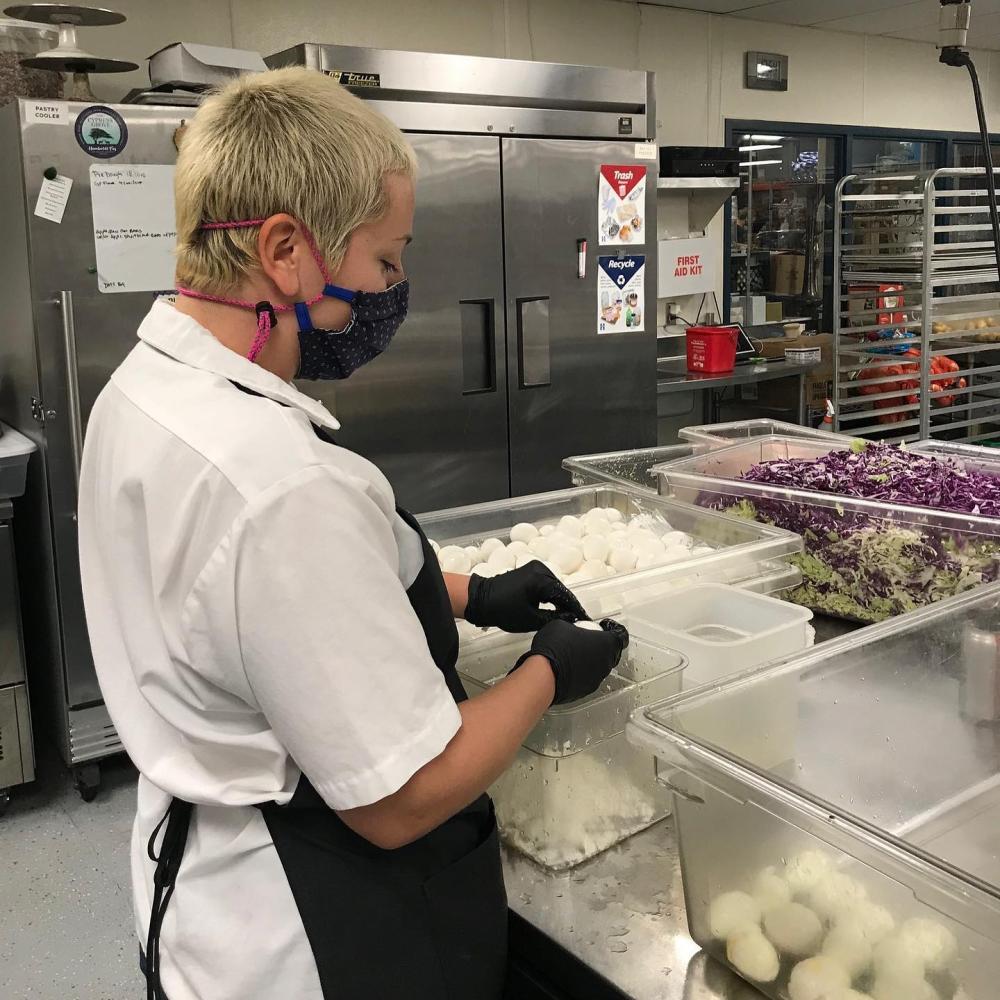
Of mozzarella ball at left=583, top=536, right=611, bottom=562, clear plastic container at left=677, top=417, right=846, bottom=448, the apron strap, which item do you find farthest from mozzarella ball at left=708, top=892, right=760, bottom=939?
clear plastic container at left=677, top=417, right=846, bottom=448

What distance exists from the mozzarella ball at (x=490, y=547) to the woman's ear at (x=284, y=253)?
2.85ft

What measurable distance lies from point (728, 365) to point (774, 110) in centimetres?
184

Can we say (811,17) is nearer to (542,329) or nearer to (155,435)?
(542,329)

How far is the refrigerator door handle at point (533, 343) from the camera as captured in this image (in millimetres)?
4020

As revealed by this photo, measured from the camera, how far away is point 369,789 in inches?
36.0

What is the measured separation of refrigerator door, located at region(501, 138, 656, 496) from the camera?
13.0 feet

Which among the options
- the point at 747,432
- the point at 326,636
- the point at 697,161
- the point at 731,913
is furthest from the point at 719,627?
the point at 697,161

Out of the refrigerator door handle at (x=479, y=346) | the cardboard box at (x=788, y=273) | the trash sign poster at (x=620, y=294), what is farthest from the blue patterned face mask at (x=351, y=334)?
the cardboard box at (x=788, y=273)

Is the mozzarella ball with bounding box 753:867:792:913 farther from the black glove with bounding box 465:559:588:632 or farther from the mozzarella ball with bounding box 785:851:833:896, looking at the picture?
the black glove with bounding box 465:559:588:632

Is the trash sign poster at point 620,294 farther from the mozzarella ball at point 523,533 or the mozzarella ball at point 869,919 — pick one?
the mozzarella ball at point 869,919

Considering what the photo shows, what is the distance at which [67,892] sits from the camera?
Answer: 276 centimetres

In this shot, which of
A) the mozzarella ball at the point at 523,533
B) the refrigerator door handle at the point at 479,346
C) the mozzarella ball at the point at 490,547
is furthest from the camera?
the refrigerator door handle at the point at 479,346

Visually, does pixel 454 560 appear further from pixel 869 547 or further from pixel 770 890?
pixel 770 890

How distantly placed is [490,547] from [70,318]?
175cm
